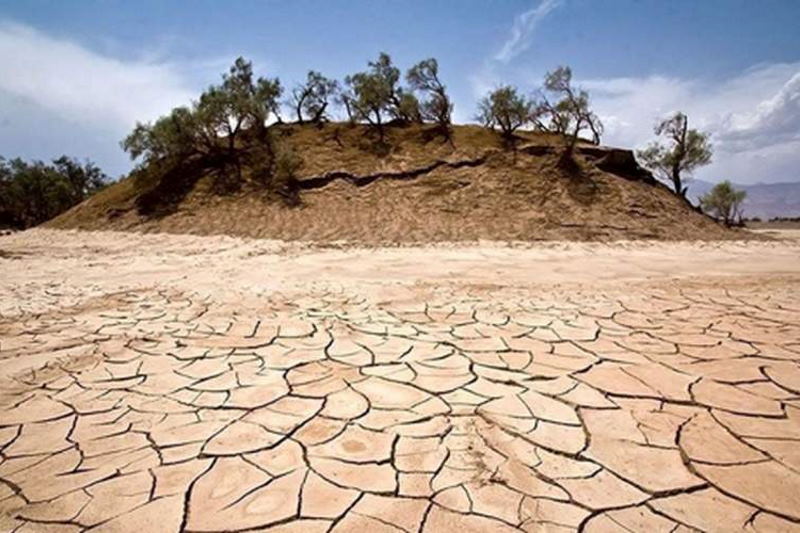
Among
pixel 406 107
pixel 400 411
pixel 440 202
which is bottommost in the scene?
pixel 400 411

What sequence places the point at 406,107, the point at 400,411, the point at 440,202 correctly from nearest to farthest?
the point at 400,411 → the point at 440,202 → the point at 406,107

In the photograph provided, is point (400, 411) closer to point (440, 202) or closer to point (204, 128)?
point (440, 202)

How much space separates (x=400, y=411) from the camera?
9.49ft

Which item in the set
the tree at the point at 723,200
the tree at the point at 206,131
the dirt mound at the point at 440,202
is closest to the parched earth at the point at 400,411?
the dirt mound at the point at 440,202

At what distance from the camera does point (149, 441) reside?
257 centimetres

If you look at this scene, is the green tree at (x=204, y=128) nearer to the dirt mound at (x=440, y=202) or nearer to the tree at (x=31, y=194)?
the dirt mound at (x=440, y=202)

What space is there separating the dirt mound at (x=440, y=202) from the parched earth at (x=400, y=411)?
872 centimetres

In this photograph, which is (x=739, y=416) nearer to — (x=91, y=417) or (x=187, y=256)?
(x=91, y=417)

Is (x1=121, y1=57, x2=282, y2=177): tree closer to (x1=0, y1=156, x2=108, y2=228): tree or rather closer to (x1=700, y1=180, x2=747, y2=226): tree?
(x1=0, y1=156, x2=108, y2=228): tree

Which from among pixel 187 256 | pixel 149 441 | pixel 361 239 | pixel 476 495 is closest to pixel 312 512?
pixel 476 495

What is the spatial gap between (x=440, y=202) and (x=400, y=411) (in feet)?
50.5

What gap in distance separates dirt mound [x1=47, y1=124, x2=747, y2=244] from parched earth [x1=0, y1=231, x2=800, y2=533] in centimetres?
872

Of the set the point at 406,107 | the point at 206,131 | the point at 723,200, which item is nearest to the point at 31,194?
the point at 206,131

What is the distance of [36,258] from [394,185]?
13.4 metres
